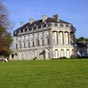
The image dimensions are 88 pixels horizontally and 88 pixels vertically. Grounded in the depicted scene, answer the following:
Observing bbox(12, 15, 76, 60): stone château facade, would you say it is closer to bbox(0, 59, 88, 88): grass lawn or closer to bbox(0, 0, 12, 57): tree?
bbox(0, 0, 12, 57): tree

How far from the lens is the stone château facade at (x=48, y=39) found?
105m

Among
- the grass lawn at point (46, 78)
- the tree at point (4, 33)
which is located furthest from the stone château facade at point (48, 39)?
the grass lawn at point (46, 78)

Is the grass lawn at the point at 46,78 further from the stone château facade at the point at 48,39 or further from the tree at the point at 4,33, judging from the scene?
the stone château facade at the point at 48,39

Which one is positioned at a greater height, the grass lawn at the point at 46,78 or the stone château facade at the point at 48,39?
the stone château facade at the point at 48,39

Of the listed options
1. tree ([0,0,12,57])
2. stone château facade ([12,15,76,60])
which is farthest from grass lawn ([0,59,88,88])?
stone château facade ([12,15,76,60])

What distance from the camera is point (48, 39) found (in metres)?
107

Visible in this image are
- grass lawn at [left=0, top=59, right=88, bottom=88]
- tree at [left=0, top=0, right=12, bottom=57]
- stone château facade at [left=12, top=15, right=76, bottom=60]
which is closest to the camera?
grass lawn at [left=0, top=59, right=88, bottom=88]

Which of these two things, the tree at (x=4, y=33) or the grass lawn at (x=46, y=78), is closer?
the grass lawn at (x=46, y=78)

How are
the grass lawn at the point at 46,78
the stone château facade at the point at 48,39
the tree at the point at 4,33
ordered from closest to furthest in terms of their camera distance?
the grass lawn at the point at 46,78
the tree at the point at 4,33
the stone château facade at the point at 48,39

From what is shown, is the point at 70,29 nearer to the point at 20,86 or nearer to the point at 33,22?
the point at 33,22

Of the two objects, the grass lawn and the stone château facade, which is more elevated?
the stone château facade

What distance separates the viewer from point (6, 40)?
6756 centimetres

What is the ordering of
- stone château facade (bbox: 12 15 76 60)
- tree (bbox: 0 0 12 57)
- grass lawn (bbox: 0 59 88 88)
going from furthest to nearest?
stone château facade (bbox: 12 15 76 60) → tree (bbox: 0 0 12 57) → grass lawn (bbox: 0 59 88 88)

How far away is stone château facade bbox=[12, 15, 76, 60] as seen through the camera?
10488 cm
